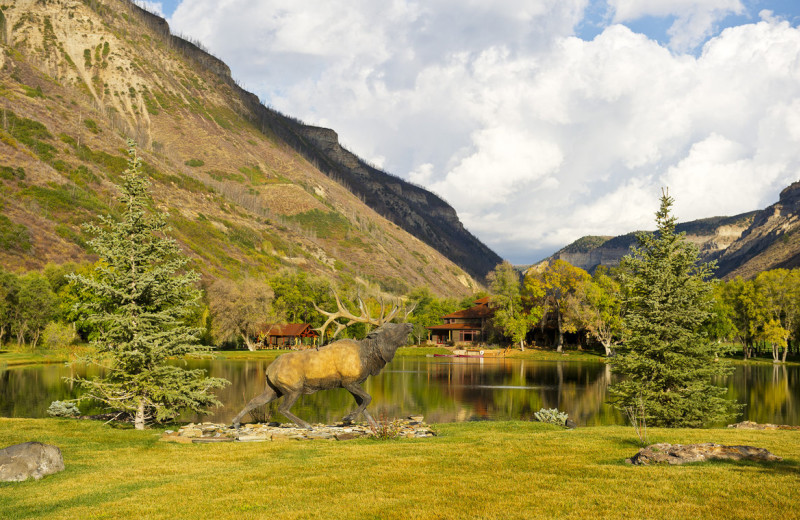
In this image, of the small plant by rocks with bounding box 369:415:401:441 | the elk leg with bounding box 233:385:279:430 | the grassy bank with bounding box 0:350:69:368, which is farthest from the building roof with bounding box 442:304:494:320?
the small plant by rocks with bounding box 369:415:401:441

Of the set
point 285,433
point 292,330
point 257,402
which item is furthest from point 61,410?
point 292,330

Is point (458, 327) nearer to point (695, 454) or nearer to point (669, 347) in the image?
point (669, 347)

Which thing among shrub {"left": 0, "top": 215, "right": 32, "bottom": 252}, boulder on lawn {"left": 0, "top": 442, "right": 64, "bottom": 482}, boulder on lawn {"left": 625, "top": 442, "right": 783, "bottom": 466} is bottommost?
boulder on lawn {"left": 0, "top": 442, "right": 64, "bottom": 482}

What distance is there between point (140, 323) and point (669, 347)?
60.2ft

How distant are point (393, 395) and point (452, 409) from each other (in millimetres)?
6217

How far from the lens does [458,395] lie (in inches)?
1372

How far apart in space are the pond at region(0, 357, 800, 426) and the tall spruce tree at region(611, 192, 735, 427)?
4.97 m

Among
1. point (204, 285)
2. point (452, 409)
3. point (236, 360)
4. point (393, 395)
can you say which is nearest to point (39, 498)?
point (452, 409)

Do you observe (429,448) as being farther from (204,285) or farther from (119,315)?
(204,285)

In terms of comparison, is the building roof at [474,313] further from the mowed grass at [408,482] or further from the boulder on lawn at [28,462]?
the boulder on lawn at [28,462]

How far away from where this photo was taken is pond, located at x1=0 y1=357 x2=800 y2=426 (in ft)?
85.6

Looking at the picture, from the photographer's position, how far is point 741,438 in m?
14.3

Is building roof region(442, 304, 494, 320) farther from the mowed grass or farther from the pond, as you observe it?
the mowed grass

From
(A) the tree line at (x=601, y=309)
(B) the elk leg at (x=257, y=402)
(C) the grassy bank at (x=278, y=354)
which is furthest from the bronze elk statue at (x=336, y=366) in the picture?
Answer: (A) the tree line at (x=601, y=309)
